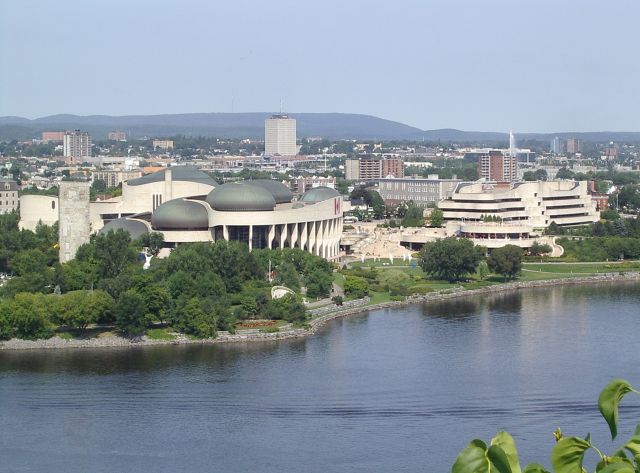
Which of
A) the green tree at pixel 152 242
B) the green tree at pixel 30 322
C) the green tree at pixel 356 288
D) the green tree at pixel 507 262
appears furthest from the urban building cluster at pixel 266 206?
the green tree at pixel 30 322

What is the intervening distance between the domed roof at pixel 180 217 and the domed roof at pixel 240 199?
309mm

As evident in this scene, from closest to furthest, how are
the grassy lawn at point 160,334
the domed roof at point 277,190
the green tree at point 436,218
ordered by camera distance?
the grassy lawn at point 160,334, the domed roof at point 277,190, the green tree at point 436,218

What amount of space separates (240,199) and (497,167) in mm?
28125

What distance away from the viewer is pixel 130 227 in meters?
22.1

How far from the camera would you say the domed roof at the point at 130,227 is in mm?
21777

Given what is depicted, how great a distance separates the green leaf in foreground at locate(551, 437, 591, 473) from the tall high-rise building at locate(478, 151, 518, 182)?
152 feet

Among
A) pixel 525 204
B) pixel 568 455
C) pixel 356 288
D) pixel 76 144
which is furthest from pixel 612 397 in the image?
pixel 76 144

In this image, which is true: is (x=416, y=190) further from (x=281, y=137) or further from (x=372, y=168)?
(x=281, y=137)

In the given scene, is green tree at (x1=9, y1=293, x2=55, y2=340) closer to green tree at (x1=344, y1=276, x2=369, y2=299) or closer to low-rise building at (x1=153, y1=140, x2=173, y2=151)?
green tree at (x1=344, y1=276, x2=369, y2=299)

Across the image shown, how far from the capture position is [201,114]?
14738 cm

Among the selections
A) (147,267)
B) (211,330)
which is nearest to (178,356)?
(211,330)

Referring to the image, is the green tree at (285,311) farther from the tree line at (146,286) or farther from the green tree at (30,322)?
the green tree at (30,322)

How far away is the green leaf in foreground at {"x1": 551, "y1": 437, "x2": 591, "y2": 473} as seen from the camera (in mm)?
1929

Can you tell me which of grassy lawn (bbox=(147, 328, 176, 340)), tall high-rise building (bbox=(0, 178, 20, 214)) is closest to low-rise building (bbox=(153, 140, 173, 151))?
tall high-rise building (bbox=(0, 178, 20, 214))
